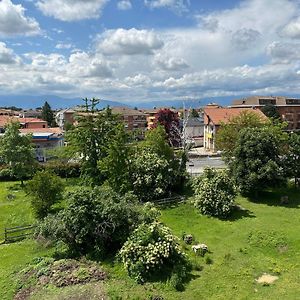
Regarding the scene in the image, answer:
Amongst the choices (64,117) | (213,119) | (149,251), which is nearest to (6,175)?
(149,251)

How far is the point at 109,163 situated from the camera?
32.8m

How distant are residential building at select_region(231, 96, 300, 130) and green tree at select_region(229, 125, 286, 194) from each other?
224 feet

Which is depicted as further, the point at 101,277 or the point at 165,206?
the point at 165,206

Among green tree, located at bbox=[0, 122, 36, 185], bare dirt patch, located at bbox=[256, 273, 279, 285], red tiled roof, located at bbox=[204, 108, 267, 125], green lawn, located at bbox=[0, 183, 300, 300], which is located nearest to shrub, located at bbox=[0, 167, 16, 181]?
green tree, located at bbox=[0, 122, 36, 185]

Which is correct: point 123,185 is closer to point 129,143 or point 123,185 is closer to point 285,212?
point 129,143

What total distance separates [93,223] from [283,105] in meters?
89.5

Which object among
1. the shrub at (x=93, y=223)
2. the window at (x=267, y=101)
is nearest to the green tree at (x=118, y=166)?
the shrub at (x=93, y=223)

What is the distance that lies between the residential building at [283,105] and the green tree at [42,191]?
7767 centimetres

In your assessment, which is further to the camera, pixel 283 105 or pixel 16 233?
pixel 283 105

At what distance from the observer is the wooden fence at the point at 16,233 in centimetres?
2741

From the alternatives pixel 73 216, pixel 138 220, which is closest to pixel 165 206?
pixel 138 220

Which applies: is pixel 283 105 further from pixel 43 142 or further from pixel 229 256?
pixel 229 256

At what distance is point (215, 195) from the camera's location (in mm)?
29531

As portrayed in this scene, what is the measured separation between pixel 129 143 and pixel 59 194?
878 cm
